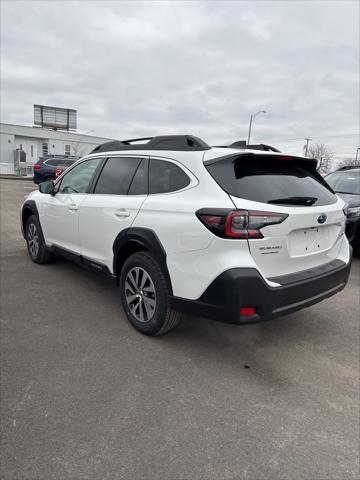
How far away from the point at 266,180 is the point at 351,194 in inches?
197

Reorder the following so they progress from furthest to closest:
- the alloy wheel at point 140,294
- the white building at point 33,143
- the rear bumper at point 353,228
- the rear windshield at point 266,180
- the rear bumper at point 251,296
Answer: the white building at point 33,143
the rear bumper at point 353,228
the alloy wheel at point 140,294
the rear windshield at point 266,180
the rear bumper at point 251,296

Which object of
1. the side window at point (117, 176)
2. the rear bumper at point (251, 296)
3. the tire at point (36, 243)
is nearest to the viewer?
the rear bumper at point (251, 296)

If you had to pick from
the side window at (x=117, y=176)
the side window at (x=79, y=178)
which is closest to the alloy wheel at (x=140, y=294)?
the side window at (x=117, y=176)

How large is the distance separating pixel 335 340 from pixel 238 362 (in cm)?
111

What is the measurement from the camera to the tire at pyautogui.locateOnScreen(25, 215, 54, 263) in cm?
526

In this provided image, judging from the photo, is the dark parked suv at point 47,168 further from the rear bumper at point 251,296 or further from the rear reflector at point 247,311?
the rear reflector at point 247,311

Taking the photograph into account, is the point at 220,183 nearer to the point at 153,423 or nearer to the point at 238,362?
the point at 238,362

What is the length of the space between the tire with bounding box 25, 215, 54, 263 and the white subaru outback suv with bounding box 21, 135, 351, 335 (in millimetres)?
1665

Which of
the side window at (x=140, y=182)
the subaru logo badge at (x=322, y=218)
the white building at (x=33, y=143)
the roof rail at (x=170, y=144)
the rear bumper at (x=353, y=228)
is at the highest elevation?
the white building at (x=33, y=143)

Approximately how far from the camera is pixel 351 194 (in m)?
7.05

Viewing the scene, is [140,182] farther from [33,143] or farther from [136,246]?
[33,143]

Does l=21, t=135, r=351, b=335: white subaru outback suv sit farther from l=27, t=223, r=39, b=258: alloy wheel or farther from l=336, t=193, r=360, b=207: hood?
l=336, t=193, r=360, b=207: hood

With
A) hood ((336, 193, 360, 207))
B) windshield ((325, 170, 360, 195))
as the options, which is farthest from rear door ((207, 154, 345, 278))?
windshield ((325, 170, 360, 195))

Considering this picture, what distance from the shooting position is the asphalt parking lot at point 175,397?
6.48 feet
